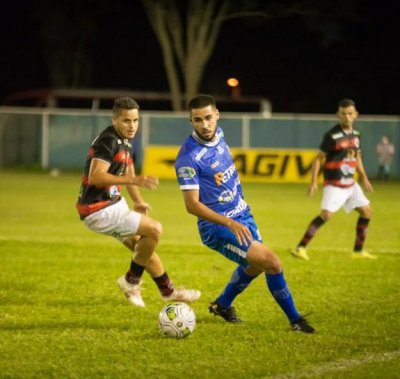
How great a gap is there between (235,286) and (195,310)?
759 mm

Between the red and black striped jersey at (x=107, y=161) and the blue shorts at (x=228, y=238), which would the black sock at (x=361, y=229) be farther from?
the blue shorts at (x=228, y=238)

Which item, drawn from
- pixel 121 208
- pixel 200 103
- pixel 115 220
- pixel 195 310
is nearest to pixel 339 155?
pixel 195 310

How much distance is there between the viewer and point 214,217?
7.62 m

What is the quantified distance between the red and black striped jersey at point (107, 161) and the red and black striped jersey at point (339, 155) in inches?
169

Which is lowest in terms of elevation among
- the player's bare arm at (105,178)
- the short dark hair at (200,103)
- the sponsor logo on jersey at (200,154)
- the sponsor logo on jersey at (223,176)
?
the player's bare arm at (105,178)

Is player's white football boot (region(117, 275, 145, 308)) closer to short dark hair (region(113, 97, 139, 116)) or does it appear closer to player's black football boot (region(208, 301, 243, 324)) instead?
player's black football boot (region(208, 301, 243, 324))

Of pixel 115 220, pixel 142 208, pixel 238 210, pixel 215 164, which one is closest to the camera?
pixel 215 164

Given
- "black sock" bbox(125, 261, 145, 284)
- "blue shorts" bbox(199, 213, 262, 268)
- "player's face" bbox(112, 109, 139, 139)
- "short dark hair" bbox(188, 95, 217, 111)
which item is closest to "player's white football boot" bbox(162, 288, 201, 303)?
"black sock" bbox(125, 261, 145, 284)

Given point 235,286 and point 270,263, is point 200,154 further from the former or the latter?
point 235,286

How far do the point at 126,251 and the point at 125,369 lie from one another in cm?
658

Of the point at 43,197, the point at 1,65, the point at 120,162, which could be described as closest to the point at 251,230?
the point at 120,162

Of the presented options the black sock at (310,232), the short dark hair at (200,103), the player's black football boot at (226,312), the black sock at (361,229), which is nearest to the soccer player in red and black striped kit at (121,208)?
the player's black football boot at (226,312)

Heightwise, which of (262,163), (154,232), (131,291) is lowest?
(262,163)

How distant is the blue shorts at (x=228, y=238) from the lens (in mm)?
7832
